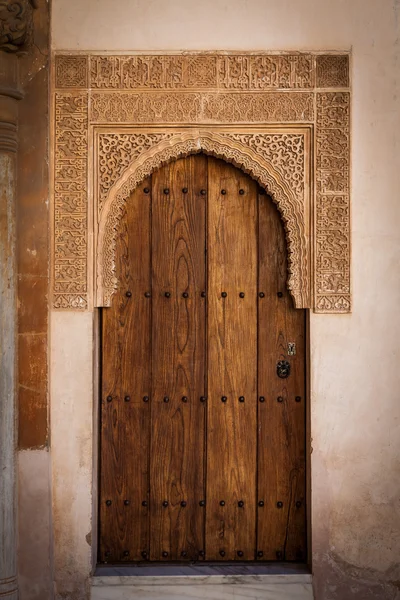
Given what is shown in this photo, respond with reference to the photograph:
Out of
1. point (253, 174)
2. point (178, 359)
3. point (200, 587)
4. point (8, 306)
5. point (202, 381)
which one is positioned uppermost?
point (253, 174)

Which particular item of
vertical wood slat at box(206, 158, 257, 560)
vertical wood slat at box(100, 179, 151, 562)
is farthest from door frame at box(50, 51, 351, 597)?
vertical wood slat at box(206, 158, 257, 560)

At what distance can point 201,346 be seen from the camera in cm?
354

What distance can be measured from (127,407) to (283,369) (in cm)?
77

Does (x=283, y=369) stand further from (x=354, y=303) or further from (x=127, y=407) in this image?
(x=127, y=407)

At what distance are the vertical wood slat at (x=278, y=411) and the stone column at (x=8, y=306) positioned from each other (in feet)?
3.76

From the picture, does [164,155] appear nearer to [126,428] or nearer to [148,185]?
[148,185]

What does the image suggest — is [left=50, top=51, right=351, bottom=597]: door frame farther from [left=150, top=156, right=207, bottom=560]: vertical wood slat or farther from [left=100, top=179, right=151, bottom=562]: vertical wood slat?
[left=150, top=156, right=207, bottom=560]: vertical wood slat

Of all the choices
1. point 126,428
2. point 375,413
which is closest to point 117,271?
point 126,428

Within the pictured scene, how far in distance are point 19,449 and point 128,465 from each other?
1.70 ft

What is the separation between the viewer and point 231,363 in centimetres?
353

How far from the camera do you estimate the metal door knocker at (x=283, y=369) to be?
3.52 meters

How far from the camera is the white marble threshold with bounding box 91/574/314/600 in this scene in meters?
3.38

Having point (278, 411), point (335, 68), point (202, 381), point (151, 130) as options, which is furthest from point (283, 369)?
point (335, 68)

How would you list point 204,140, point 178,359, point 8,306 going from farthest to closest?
point 178,359, point 204,140, point 8,306
